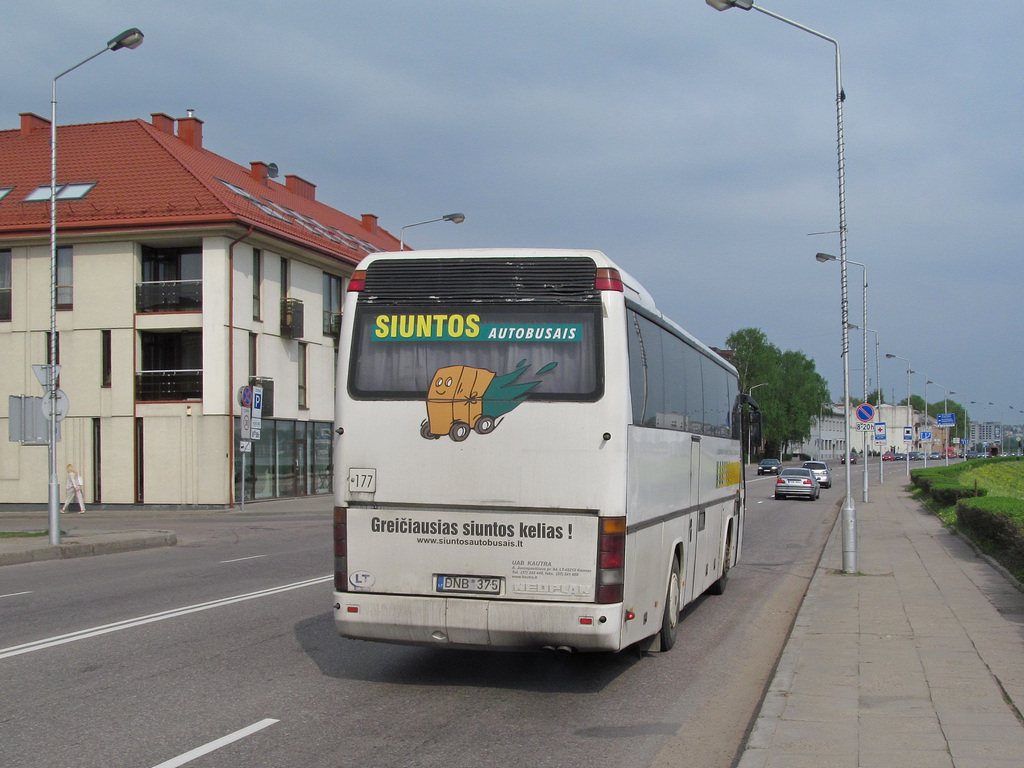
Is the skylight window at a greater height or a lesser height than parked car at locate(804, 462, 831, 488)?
greater

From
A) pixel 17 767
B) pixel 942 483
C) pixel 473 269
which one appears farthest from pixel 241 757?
pixel 942 483

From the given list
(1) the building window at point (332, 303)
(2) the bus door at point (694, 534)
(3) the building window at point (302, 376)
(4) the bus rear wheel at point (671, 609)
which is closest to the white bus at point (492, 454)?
(4) the bus rear wheel at point (671, 609)

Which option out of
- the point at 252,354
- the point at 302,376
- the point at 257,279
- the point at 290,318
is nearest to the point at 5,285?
the point at 257,279

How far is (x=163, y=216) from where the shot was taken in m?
31.6

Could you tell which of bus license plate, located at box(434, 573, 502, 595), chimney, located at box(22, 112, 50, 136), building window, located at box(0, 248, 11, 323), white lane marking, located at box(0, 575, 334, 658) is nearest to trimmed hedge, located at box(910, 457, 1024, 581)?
bus license plate, located at box(434, 573, 502, 595)

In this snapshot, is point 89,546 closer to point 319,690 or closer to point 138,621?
point 138,621

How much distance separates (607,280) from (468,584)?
2.32 meters

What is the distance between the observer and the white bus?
6859 mm

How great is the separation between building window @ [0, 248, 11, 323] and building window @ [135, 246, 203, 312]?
4772 mm

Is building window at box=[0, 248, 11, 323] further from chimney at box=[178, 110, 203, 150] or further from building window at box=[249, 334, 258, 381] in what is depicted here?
chimney at box=[178, 110, 203, 150]

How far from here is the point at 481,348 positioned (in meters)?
7.20

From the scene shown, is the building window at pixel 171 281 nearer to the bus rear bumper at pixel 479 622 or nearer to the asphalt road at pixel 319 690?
the asphalt road at pixel 319 690

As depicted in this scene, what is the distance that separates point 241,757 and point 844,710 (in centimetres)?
372

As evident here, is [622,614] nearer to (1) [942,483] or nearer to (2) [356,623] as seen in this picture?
(2) [356,623]
